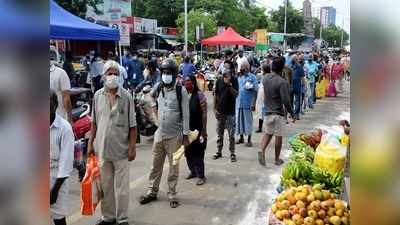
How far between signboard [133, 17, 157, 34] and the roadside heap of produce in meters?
33.2

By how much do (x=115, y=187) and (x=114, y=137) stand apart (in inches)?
21.5

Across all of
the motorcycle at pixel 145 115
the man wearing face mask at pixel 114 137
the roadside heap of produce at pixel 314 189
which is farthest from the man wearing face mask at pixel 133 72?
the man wearing face mask at pixel 114 137

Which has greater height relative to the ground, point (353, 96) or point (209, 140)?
point (353, 96)

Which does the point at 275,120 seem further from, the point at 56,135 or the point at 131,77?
the point at 131,77

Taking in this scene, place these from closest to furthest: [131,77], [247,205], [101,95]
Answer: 1. [101,95]
2. [247,205]
3. [131,77]

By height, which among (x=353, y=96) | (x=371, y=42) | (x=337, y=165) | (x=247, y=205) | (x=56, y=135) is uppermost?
(x=371, y=42)

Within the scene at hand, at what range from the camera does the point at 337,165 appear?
4.89 metres

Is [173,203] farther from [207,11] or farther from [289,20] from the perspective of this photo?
[289,20]

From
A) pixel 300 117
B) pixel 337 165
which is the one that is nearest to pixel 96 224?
pixel 337 165

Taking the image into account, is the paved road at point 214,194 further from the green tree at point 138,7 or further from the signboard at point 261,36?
the green tree at point 138,7

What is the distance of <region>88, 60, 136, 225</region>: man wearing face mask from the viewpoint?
4.90m

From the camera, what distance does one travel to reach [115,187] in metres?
5.06

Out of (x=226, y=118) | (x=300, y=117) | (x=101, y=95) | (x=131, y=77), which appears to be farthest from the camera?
(x=131, y=77)

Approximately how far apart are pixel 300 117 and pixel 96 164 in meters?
10.1
